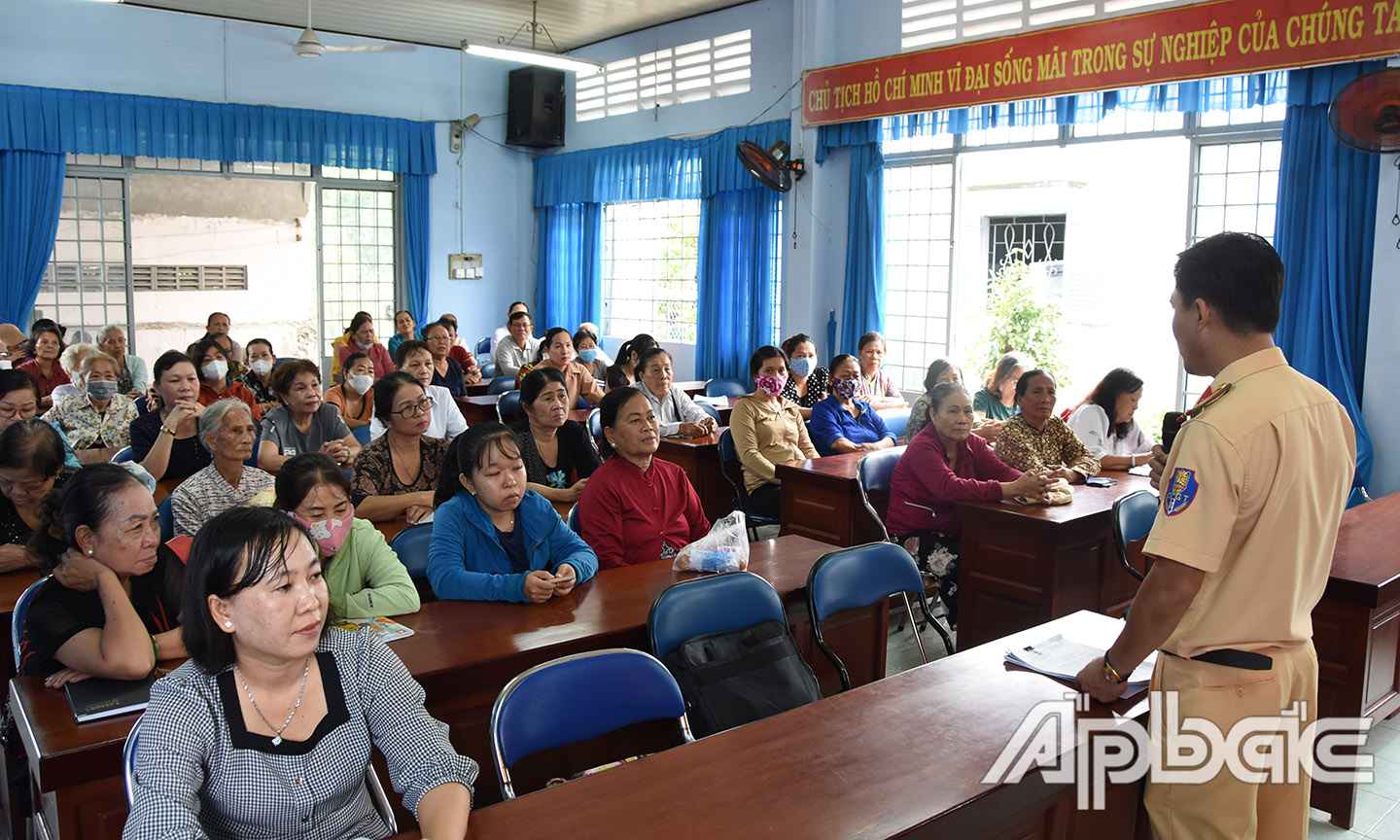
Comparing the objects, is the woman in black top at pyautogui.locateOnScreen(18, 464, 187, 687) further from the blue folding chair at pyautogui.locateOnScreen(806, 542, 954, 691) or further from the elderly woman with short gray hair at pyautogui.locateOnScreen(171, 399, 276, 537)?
the blue folding chair at pyautogui.locateOnScreen(806, 542, 954, 691)

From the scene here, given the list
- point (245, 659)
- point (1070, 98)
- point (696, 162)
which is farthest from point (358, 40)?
point (245, 659)

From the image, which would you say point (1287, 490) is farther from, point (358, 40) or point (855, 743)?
point (358, 40)

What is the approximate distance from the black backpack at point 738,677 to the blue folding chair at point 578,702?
9 cm

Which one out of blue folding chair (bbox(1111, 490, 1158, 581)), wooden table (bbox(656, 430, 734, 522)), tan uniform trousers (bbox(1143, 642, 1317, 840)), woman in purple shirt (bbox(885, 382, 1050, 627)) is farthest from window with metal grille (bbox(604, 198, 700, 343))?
tan uniform trousers (bbox(1143, 642, 1317, 840))

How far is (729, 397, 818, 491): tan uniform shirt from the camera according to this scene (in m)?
5.65

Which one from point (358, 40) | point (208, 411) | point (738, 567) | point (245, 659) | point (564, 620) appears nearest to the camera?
point (245, 659)

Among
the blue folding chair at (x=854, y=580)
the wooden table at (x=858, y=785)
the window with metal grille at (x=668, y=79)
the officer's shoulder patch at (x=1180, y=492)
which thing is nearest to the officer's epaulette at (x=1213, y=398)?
the officer's shoulder patch at (x=1180, y=492)

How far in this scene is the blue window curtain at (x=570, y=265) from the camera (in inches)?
437

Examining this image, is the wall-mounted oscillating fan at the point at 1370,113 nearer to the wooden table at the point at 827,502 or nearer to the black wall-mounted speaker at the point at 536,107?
the wooden table at the point at 827,502

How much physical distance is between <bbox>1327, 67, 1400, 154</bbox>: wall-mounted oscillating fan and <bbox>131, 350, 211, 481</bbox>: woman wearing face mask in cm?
598

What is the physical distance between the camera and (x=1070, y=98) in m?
6.74

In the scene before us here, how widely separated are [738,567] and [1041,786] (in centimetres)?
139

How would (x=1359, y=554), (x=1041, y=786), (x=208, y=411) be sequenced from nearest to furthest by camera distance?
1. (x=1041, y=786)
2. (x=1359, y=554)
3. (x=208, y=411)

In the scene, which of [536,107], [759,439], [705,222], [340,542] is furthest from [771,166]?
[340,542]
